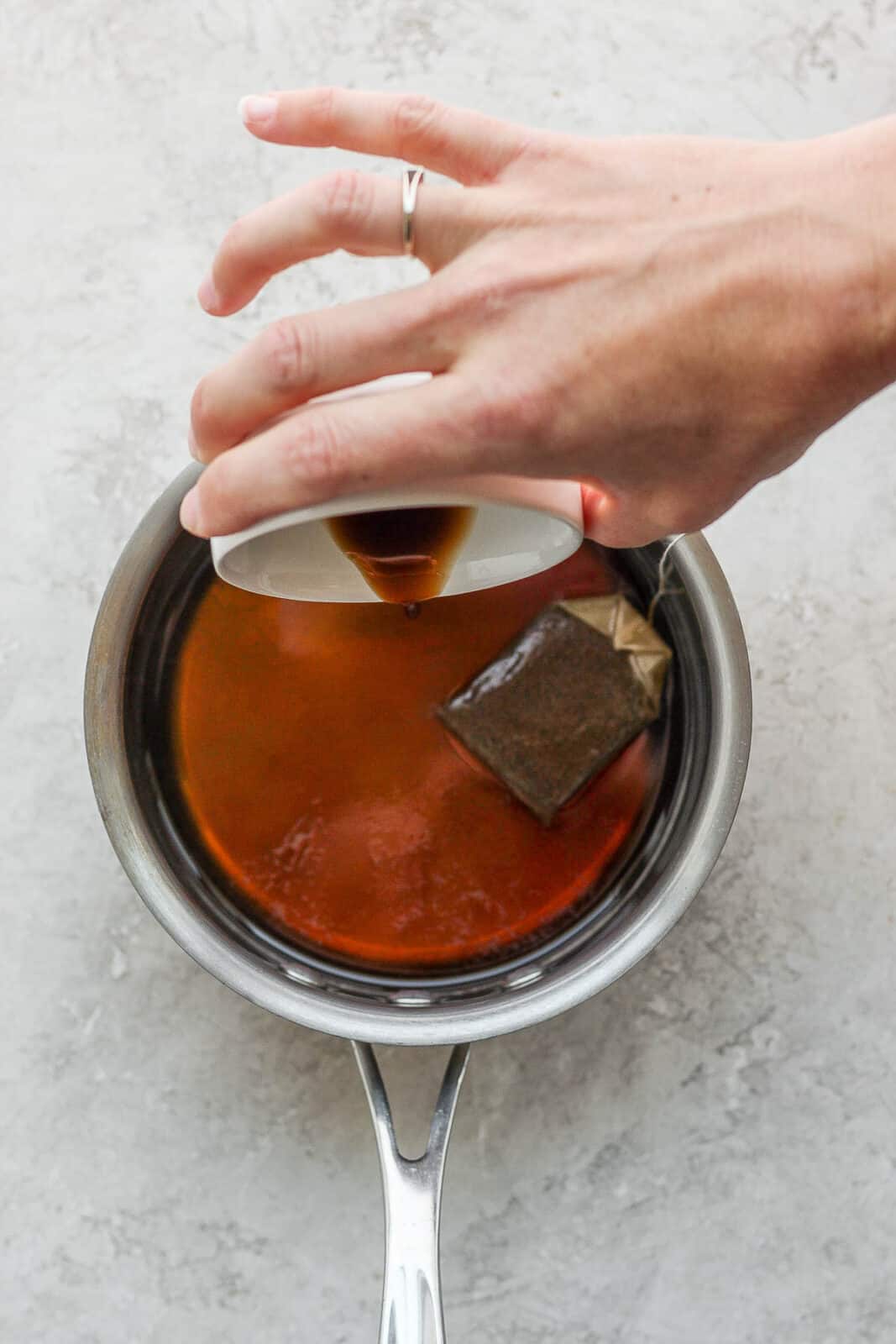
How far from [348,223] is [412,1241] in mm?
598

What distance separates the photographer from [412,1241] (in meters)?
0.66

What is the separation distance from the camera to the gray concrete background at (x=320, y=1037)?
2.69ft

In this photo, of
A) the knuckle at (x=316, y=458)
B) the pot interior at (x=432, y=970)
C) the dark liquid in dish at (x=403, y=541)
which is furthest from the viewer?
the pot interior at (x=432, y=970)

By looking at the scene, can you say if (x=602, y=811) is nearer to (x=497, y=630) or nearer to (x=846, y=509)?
(x=497, y=630)

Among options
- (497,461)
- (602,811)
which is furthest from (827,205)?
(602,811)

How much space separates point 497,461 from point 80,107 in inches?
23.5

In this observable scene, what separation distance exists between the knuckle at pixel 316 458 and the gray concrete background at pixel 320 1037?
382 millimetres

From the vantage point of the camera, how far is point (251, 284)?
1.79 ft

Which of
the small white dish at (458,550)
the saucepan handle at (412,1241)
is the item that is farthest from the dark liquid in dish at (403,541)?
the saucepan handle at (412,1241)

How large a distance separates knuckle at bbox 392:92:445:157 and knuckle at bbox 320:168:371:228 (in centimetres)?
4

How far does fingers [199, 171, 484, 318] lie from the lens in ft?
1.66

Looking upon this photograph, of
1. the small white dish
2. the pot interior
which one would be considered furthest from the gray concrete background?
the small white dish

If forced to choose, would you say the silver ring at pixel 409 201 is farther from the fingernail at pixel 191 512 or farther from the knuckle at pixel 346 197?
the fingernail at pixel 191 512

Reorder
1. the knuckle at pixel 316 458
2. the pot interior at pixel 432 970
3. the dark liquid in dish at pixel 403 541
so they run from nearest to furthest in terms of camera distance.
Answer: the knuckle at pixel 316 458 < the dark liquid in dish at pixel 403 541 < the pot interior at pixel 432 970
